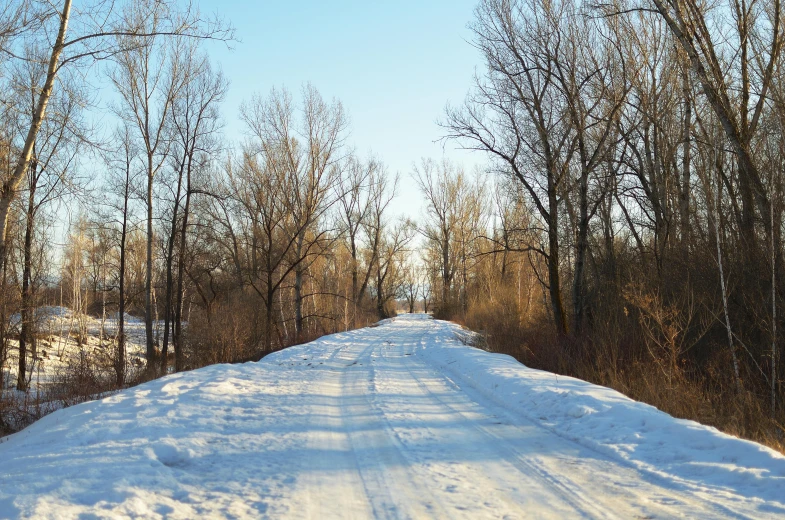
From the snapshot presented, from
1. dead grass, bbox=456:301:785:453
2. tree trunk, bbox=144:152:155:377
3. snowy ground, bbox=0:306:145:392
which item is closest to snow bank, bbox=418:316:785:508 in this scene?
dead grass, bbox=456:301:785:453

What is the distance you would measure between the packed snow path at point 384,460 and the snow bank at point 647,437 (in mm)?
23

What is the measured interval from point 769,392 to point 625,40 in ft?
39.0

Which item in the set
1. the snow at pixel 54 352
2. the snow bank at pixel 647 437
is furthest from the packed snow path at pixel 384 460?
the snow at pixel 54 352

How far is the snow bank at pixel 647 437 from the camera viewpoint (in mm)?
4367

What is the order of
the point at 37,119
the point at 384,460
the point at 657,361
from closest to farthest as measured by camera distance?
the point at 384,460
the point at 37,119
the point at 657,361

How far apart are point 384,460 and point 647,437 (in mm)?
2958

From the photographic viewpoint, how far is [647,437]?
5.69m

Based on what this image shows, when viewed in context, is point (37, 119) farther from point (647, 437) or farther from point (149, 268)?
point (149, 268)

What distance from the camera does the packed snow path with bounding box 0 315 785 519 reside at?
3.92 meters

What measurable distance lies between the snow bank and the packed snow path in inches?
0.9

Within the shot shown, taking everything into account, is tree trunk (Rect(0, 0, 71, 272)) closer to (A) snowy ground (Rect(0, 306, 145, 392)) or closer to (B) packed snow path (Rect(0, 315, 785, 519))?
(A) snowy ground (Rect(0, 306, 145, 392))

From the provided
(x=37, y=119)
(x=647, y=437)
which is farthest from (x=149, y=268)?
(x=647, y=437)

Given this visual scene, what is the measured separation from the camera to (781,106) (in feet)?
34.7

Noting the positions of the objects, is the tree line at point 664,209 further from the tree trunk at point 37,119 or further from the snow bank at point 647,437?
the tree trunk at point 37,119
